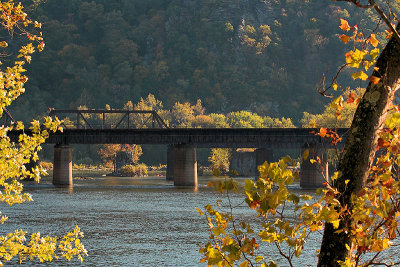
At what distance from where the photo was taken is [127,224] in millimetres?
59312

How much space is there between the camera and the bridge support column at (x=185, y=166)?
4592 inches

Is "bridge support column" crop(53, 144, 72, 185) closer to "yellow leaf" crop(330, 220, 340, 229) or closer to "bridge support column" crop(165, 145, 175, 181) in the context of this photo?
"bridge support column" crop(165, 145, 175, 181)

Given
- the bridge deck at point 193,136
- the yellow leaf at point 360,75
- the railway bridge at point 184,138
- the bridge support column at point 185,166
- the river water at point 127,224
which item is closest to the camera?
the yellow leaf at point 360,75

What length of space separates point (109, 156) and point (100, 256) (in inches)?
6201

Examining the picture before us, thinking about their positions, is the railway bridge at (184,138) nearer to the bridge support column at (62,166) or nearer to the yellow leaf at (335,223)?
the bridge support column at (62,166)

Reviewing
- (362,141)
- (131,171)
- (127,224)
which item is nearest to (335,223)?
(362,141)

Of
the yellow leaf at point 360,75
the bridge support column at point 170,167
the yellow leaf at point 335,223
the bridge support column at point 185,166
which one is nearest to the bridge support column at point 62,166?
the bridge support column at point 185,166

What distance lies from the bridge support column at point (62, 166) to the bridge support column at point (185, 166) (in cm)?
1652

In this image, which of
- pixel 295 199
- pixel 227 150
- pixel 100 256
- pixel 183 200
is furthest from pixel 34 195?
pixel 227 150

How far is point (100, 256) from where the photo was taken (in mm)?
41562

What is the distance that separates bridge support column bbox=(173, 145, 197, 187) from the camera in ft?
383

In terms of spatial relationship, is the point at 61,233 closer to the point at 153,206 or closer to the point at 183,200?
the point at 153,206

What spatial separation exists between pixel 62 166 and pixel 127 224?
60.9m

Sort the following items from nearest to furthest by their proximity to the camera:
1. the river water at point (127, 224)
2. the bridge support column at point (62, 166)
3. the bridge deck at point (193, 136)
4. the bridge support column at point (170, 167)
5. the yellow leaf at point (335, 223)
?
1. the yellow leaf at point (335, 223)
2. the river water at point (127, 224)
3. the bridge support column at point (62, 166)
4. the bridge deck at point (193, 136)
5. the bridge support column at point (170, 167)
